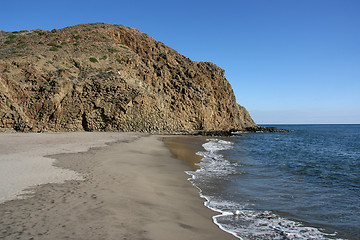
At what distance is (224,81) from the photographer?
6059cm

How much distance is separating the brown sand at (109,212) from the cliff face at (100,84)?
23.1m

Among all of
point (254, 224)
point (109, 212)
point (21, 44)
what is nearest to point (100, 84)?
point (21, 44)

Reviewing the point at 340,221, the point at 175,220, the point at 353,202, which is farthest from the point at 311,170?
the point at 175,220

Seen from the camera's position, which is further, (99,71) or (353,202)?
(99,71)

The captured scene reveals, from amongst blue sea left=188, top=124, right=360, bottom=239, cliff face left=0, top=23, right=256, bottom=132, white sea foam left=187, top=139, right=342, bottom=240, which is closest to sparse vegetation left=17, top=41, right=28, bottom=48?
cliff face left=0, top=23, right=256, bottom=132

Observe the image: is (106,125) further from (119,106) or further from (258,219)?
(258,219)

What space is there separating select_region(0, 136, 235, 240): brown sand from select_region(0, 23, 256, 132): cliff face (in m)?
23.1

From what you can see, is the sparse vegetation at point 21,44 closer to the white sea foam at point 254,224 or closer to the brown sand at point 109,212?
the brown sand at point 109,212

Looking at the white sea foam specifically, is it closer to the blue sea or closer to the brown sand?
the blue sea

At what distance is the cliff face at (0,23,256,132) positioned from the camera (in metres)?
28.6

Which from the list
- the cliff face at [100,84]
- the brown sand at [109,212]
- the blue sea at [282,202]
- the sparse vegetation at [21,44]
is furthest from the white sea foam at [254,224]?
the sparse vegetation at [21,44]

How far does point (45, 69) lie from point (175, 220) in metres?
33.3

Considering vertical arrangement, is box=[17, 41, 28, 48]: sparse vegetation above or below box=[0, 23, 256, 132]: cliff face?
above

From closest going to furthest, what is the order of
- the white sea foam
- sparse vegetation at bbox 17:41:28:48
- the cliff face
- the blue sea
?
the white sea foam
the blue sea
the cliff face
sparse vegetation at bbox 17:41:28:48
